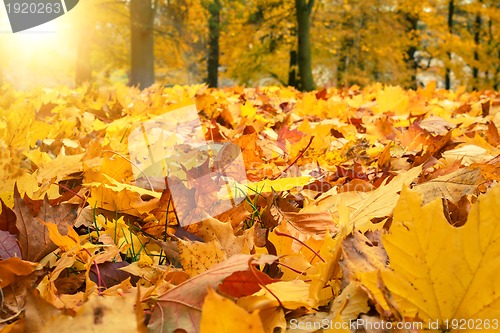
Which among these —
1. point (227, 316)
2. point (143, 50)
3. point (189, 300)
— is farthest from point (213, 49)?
point (227, 316)

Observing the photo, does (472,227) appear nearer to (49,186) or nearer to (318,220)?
(318,220)

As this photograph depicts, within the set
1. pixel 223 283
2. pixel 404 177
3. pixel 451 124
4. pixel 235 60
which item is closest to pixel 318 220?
pixel 404 177

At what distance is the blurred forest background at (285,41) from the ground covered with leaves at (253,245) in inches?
459

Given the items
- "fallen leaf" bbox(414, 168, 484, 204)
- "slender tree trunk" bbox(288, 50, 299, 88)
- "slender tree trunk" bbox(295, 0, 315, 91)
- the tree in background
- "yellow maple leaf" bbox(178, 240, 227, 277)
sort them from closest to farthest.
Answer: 1. "yellow maple leaf" bbox(178, 240, 227, 277)
2. "fallen leaf" bbox(414, 168, 484, 204)
3. "slender tree trunk" bbox(295, 0, 315, 91)
4. "slender tree trunk" bbox(288, 50, 299, 88)
5. the tree in background

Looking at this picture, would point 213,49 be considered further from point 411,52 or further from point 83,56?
point 411,52

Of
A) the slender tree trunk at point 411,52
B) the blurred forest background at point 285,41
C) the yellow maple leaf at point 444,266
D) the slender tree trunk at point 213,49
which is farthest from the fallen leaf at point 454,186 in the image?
the slender tree trunk at point 411,52

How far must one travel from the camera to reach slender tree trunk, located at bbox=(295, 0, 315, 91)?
13414mm

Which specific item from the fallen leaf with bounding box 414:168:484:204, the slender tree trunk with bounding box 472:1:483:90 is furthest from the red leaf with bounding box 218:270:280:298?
the slender tree trunk with bounding box 472:1:483:90

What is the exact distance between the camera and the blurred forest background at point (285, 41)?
1411 cm

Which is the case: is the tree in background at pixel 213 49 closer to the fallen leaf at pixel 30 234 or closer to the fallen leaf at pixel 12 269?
the fallen leaf at pixel 30 234

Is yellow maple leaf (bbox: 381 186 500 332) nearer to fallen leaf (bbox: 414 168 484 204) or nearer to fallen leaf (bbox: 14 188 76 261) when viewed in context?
fallen leaf (bbox: 414 168 484 204)

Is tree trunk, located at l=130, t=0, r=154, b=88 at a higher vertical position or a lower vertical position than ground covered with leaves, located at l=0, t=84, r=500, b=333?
lower

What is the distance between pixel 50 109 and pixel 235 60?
18.0 metres

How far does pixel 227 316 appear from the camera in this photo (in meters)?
0.51
